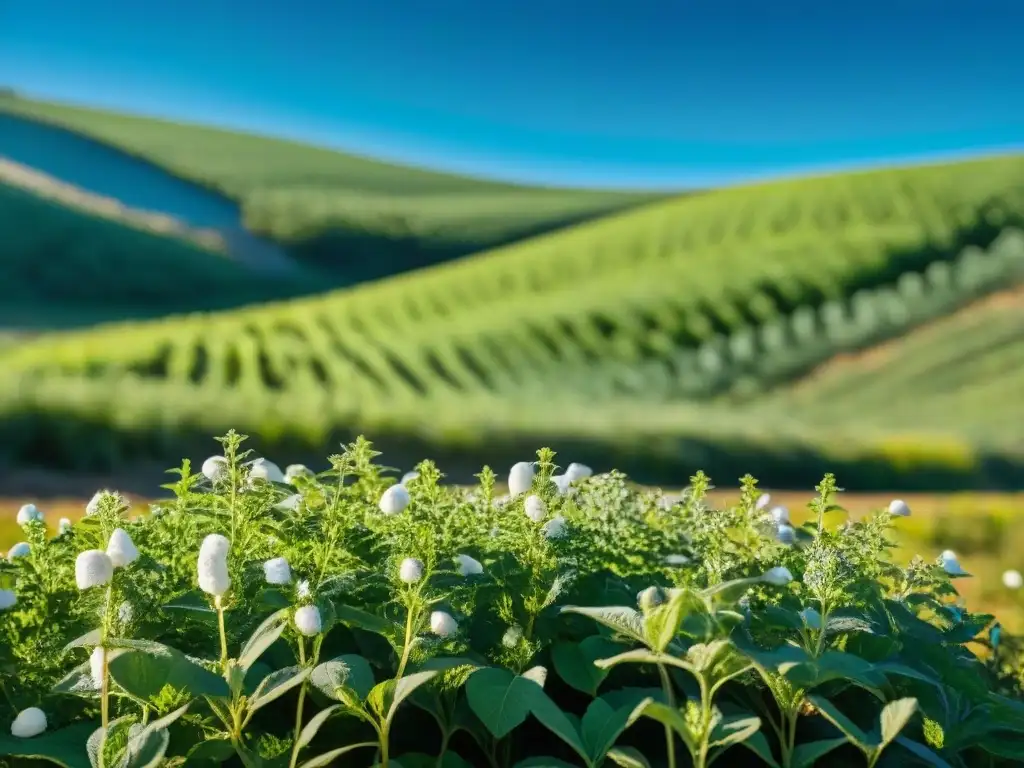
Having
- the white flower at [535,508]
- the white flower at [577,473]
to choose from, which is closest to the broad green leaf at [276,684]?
the white flower at [535,508]

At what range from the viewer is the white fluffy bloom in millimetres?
2012

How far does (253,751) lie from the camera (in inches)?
71.7

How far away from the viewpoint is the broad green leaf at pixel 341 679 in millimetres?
1749

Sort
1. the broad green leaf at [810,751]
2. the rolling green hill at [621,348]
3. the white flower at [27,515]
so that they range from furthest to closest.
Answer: the rolling green hill at [621,348], the white flower at [27,515], the broad green leaf at [810,751]

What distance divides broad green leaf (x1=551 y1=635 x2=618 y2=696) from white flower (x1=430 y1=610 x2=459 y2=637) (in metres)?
0.26

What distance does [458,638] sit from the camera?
6.41 feet

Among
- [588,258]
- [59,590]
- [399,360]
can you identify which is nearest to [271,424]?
[399,360]

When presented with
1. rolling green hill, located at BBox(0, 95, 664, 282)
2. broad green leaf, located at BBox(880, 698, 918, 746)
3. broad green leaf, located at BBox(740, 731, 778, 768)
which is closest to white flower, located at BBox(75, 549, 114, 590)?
broad green leaf, located at BBox(740, 731, 778, 768)

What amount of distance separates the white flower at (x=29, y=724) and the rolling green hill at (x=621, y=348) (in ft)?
21.7

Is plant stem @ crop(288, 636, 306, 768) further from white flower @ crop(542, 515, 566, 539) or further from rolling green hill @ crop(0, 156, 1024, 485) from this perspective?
rolling green hill @ crop(0, 156, 1024, 485)

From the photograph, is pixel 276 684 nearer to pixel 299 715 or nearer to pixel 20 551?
pixel 299 715

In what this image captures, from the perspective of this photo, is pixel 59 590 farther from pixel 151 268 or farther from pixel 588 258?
pixel 151 268

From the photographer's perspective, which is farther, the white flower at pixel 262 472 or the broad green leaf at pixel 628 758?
the white flower at pixel 262 472

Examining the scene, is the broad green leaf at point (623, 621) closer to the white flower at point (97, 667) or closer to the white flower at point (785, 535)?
the white flower at point (785, 535)
